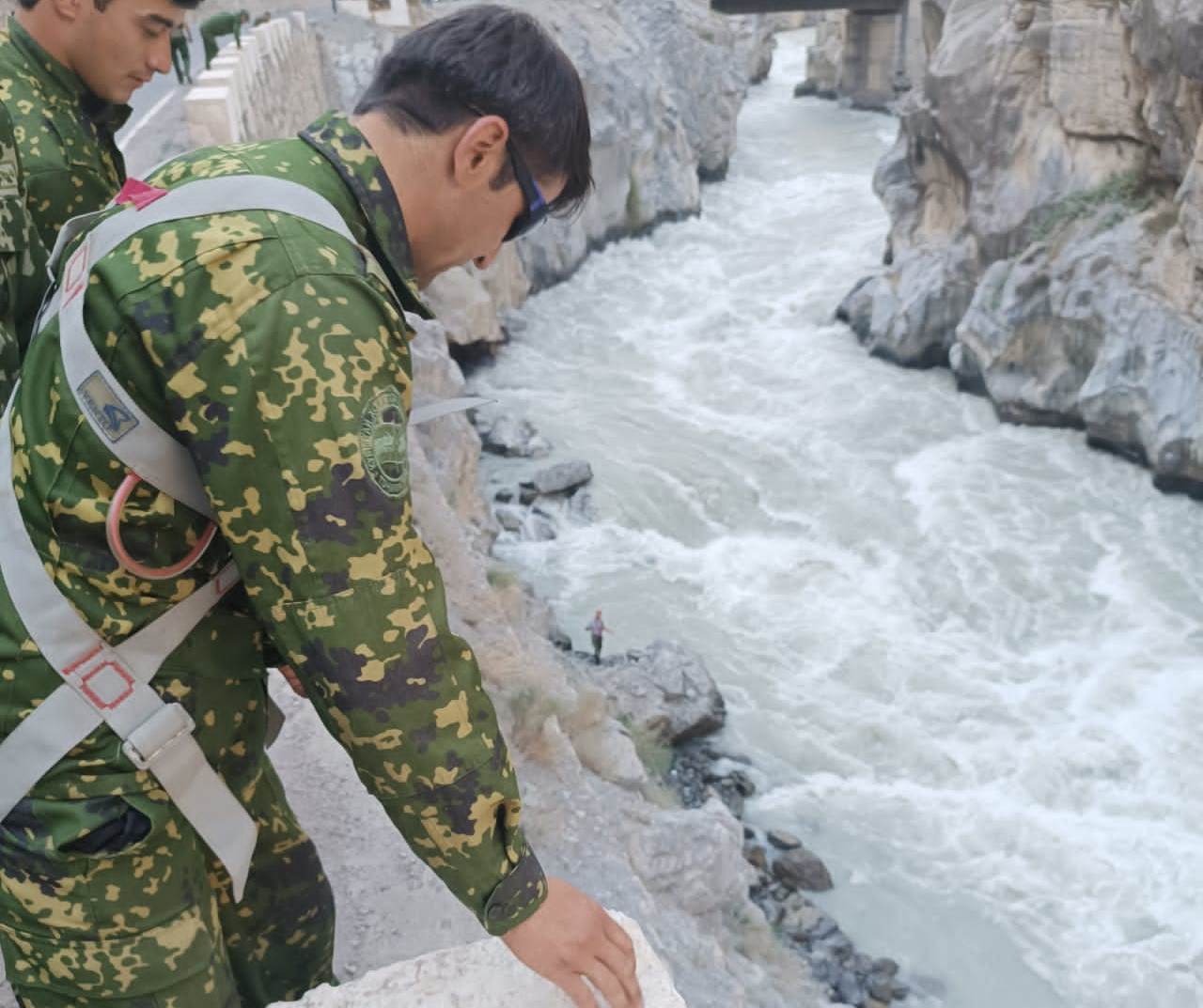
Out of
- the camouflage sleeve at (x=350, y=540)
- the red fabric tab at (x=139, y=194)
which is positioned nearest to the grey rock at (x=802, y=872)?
the camouflage sleeve at (x=350, y=540)

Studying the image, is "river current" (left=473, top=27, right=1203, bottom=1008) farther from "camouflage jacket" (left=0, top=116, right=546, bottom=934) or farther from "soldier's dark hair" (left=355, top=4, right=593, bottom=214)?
"soldier's dark hair" (left=355, top=4, right=593, bottom=214)

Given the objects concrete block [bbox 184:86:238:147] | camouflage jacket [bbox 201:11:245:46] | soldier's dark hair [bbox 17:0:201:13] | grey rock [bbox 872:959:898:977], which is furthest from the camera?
camouflage jacket [bbox 201:11:245:46]

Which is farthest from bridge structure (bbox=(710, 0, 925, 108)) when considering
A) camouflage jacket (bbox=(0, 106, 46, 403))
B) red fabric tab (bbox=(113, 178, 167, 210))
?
red fabric tab (bbox=(113, 178, 167, 210))

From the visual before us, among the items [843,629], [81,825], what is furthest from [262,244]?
[843,629]

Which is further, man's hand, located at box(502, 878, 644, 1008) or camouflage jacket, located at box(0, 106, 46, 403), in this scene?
camouflage jacket, located at box(0, 106, 46, 403)

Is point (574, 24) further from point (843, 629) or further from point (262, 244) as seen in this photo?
point (262, 244)

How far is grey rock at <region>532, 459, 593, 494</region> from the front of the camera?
12.4 meters

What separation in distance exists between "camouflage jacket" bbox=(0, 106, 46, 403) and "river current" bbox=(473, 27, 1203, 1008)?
21.1ft

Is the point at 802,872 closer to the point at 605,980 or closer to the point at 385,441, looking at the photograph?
the point at 605,980

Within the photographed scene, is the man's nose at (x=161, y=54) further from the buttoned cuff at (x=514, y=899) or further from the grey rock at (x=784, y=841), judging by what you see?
the grey rock at (x=784, y=841)

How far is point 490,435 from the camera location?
44.0ft

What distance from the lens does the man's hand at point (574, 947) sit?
1372 millimetres

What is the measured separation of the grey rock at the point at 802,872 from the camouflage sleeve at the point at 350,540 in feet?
21.5

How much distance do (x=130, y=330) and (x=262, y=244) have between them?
6.7 inches
